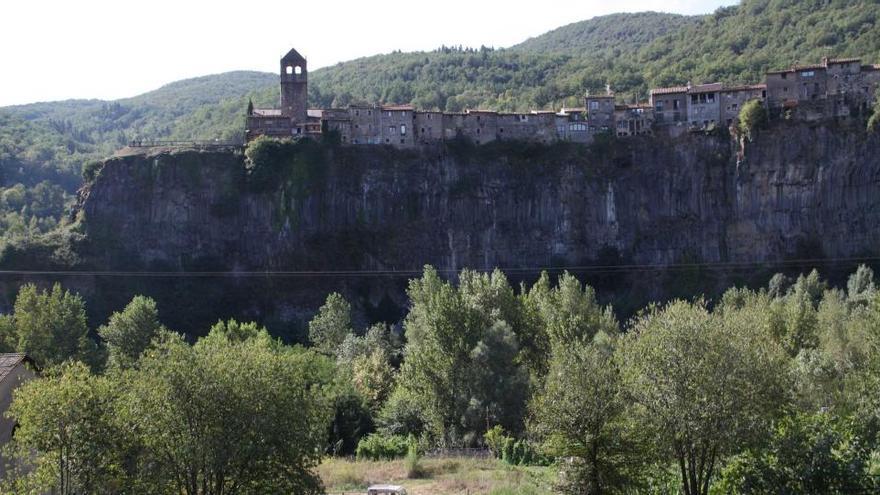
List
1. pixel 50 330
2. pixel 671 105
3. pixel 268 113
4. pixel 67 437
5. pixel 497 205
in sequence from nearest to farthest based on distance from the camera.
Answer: pixel 67 437 < pixel 50 330 < pixel 497 205 < pixel 671 105 < pixel 268 113

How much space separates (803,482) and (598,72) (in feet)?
450

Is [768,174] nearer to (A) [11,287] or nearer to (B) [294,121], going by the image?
(B) [294,121]

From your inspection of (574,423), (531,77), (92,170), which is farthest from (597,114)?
(574,423)

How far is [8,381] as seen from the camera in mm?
30812

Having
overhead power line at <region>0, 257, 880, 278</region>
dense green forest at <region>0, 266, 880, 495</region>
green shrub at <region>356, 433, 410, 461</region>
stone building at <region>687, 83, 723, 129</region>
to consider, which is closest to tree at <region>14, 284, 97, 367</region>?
overhead power line at <region>0, 257, 880, 278</region>

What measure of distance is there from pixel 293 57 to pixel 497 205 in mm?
27822

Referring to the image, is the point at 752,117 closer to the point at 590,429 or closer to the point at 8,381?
the point at 590,429

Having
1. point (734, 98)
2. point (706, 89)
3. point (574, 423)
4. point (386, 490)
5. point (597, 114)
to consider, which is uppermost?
point (706, 89)

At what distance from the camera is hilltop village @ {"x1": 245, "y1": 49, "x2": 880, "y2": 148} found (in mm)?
98312

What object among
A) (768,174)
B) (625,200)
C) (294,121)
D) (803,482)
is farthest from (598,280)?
(803,482)

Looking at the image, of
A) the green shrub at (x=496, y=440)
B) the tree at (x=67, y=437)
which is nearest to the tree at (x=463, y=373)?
the green shrub at (x=496, y=440)

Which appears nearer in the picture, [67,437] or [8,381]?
[67,437]

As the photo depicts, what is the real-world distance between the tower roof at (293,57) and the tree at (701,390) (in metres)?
84.2

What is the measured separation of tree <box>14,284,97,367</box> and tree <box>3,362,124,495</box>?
36816 mm
